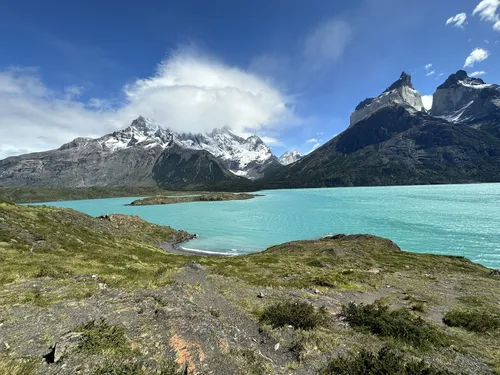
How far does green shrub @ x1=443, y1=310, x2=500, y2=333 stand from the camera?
1919cm

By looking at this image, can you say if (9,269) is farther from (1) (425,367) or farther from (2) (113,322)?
(1) (425,367)

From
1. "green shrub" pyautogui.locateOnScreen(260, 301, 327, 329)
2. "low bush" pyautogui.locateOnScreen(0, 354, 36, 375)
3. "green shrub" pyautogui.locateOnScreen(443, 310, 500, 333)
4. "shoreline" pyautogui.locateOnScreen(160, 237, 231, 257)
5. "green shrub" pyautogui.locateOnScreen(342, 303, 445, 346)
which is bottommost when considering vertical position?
"shoreline" pyautogui.locateOnScreen(160, 237, 231, 257)

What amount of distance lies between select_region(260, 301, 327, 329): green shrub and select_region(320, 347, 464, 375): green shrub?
3.93 meters

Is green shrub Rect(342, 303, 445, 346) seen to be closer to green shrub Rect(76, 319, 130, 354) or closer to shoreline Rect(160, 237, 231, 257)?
green shrub Rect(76, 319, 130, 354)

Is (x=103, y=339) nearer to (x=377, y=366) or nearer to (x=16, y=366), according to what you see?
(x=16, y=366)

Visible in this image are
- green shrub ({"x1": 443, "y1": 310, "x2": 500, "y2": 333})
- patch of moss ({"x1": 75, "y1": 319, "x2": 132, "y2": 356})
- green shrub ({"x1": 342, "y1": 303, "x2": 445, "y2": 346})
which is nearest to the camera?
patch of moss ({"x1": 75, "y1": 319, "x2": 132, "y2": 356})

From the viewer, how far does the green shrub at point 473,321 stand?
19.2 meters

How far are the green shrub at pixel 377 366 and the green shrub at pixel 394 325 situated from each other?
305 centimetres

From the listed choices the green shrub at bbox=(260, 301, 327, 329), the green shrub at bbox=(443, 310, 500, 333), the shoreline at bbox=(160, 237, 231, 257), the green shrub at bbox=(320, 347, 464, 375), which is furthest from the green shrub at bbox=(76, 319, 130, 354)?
the shoreline at bbox=(160, 237, 231, 257)

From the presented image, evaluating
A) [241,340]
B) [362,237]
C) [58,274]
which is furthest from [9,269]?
[362,237]

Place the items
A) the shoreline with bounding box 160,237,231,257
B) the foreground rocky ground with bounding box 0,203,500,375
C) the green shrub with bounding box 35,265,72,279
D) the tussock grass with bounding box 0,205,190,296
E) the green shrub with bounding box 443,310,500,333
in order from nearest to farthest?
the foreground rocky ground with bounding box 0,203,500,375
the green shrub with bounding box 443,310,500,333
the green shrub with bounding box 35,265,72,279
the tussock grass with bounding box 0,205,190,296
the shoreline with bounding box 160,237,231,257

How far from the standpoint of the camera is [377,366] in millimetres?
12594

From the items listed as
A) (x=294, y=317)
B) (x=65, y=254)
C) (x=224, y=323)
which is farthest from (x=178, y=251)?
(x=294, y=317)

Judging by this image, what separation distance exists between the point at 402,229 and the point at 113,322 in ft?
371
